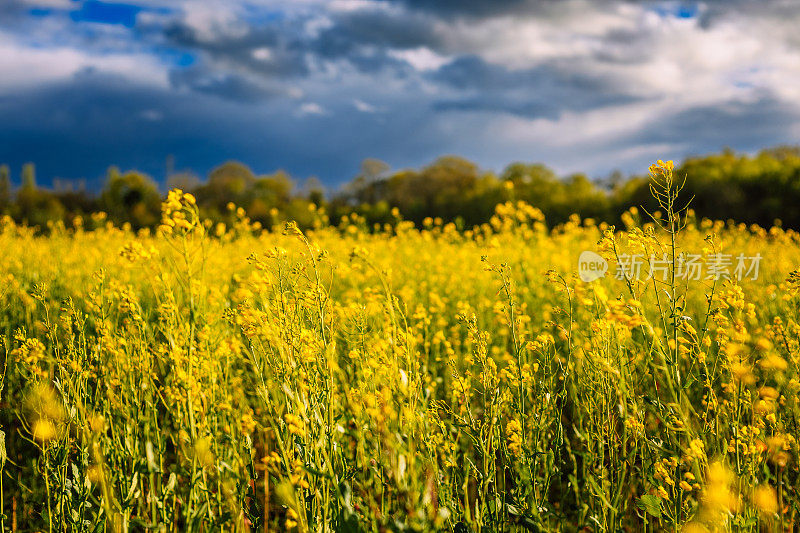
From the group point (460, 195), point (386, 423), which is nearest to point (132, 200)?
point (460, 195)

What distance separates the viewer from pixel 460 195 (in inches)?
859

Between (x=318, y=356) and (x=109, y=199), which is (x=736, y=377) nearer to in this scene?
(x=318, y=356)

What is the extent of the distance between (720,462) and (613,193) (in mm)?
16118

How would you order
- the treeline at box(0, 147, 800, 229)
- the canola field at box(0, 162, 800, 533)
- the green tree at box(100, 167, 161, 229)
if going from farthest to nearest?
the green tree at box(100, 167, 161, 229), the treeline at box(0, 147, 800, 229), the canola field at box(0, 162, 800, 533)

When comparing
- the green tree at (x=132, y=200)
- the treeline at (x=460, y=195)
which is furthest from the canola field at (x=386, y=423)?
the green tree at (x=132, y=200)

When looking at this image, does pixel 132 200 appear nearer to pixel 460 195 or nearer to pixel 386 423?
pixel 460 195

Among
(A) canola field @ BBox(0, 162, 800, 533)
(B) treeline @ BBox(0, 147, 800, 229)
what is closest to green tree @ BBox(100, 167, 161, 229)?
(B) treeline @ BBox(0, 147, 800, 229)

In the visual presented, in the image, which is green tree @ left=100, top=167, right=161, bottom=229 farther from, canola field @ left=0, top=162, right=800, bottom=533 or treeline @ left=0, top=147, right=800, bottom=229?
canola field @ left=0, top=162, right=800, bottom=533

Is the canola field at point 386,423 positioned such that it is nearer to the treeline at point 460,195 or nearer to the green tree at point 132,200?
the treeline at point 460,195

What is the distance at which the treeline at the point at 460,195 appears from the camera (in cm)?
1341

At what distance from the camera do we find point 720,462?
66.7 inches

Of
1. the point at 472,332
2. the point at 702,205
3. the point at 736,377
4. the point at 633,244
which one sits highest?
the point at 702,205

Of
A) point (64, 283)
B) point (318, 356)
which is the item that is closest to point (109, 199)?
point (64, 283)

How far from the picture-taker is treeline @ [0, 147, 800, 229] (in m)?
13.4
